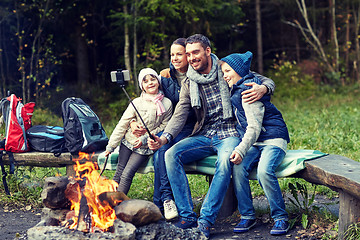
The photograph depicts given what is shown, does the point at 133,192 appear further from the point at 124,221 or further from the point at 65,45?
the point at 65,45

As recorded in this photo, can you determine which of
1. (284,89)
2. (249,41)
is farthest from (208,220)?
(249,41)

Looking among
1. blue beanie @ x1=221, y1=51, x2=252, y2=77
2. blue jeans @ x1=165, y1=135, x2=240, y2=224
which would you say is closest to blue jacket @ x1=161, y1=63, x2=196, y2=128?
blue jeans @ x1=165, y1=135, x2=240, y2=224

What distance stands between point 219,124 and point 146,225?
51.2 inches

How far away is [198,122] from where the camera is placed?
4.88 metres

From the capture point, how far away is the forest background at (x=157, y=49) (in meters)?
12.5

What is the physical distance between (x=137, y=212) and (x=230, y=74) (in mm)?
1531

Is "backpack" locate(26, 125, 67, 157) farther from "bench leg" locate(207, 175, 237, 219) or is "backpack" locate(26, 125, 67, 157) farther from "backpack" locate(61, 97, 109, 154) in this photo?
"bench leg" locate(207, 175, 237, 219)

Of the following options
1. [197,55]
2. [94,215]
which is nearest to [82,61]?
[197,55]

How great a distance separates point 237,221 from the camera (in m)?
4.86

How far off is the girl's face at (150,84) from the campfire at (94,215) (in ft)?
3.50

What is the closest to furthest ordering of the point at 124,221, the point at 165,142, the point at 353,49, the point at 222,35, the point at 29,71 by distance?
Answer: the point at 124,221
the point at 165,142
the point at 29,71
the point at 222,35
the point at 353,49

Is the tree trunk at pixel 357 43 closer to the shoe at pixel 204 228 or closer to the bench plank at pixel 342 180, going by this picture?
the bench plank at pixel 342 180

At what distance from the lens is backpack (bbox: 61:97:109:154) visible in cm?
522

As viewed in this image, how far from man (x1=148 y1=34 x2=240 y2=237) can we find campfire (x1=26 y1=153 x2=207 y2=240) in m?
0.53
